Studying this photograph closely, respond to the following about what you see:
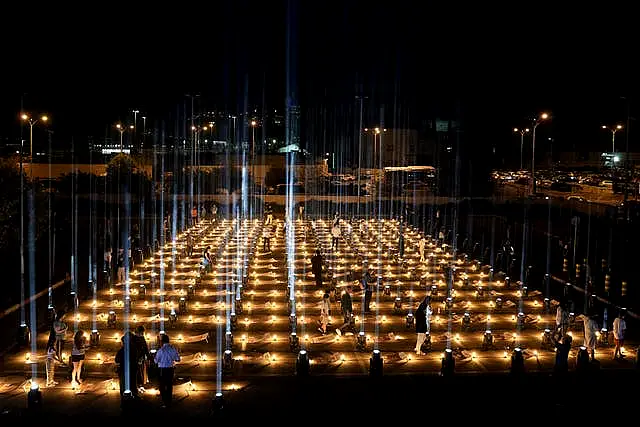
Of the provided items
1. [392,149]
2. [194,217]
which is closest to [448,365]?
[194,217]

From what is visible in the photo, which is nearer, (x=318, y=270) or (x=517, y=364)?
(x=517, y=364)

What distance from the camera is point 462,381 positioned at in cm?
1262

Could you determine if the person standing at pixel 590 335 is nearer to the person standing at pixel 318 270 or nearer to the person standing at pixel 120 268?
the person standing at pixel 318 270

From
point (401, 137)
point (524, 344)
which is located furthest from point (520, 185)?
point (524, 344)

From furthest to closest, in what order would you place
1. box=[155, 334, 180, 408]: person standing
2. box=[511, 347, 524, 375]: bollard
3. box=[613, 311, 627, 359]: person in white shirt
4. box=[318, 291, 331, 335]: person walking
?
1. box=[318, 291, 331, 335]: person walking
2. box=[613, 311, 627, 359]: person in white shirt
3. box=[511, 347, 524, 375]: bollard
4. box=[155, 334, 180, 408]: person standing

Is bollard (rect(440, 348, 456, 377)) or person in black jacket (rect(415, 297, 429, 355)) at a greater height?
person in black jacket (rect(415, 297, 429, 355))

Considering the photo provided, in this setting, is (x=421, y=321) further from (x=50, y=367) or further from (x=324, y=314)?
(x=50, y=367)

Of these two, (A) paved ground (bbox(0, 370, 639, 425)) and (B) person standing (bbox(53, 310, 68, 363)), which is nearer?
(A) paved ground (bbox(0, 370, 639, 425))

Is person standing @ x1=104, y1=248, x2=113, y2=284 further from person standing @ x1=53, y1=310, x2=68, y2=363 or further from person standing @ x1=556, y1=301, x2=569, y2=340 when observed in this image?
person standing @ x1=556, y1=301, x2=569, y2=340

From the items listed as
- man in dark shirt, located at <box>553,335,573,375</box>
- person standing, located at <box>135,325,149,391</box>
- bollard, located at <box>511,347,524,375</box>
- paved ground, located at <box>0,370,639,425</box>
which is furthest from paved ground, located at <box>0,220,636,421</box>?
person standing, located at <box>135,325,149,391</box>

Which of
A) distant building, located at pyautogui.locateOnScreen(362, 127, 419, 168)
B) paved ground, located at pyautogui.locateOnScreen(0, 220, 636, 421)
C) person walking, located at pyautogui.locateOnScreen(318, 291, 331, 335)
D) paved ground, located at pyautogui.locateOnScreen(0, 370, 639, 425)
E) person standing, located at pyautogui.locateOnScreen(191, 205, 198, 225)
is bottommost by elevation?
paved ground, located at pyautogui.locateOnScreen(0, 370, 639, 425)

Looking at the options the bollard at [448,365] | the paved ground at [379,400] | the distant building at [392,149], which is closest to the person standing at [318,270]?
the paved ground at [379,400]

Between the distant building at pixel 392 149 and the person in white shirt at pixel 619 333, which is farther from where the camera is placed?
the distant building at pixel 392 149

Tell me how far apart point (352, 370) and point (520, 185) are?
5171cm
